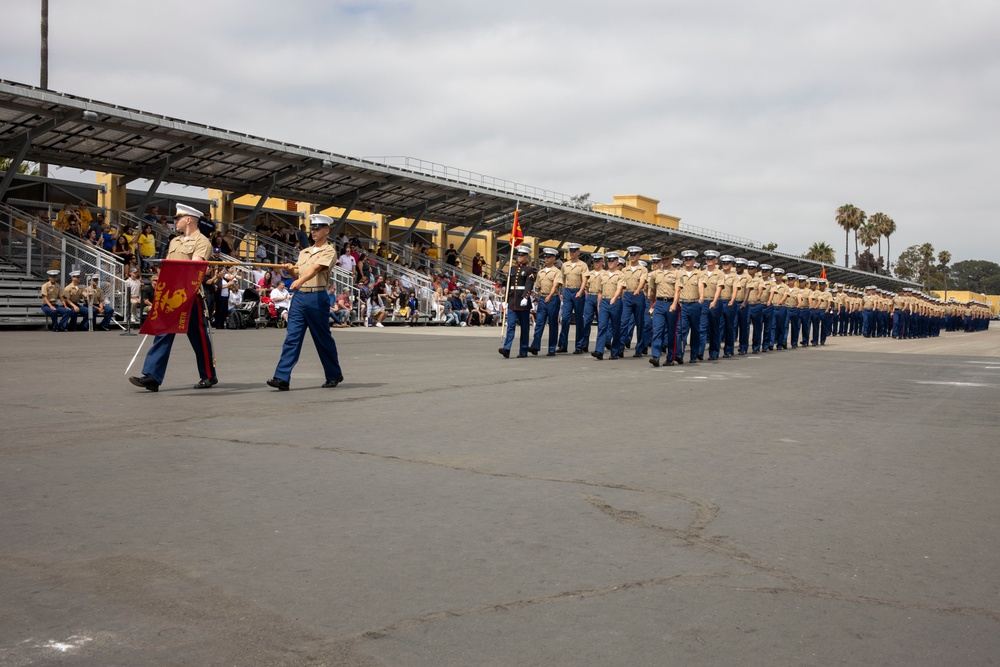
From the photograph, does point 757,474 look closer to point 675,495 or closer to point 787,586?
point 675,495

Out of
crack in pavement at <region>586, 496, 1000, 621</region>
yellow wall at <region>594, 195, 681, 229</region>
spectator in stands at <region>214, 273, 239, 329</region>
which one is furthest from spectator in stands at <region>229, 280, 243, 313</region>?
yellow wall at <region>594, 195, 681, 229</region>

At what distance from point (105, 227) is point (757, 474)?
25392mm

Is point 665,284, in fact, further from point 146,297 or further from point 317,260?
point 146,297

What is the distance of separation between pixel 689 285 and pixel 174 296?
1050cm

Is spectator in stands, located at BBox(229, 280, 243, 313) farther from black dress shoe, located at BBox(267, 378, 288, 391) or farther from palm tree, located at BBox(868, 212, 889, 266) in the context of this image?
palm tree, located at BBox(868, 212, 889, 266)

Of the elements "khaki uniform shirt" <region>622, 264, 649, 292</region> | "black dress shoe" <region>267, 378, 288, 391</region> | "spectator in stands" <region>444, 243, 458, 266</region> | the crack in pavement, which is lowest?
the crack in pavement

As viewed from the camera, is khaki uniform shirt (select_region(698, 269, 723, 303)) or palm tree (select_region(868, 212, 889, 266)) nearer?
khaki uniform shirt (select_region(698, 269, 723, 303))

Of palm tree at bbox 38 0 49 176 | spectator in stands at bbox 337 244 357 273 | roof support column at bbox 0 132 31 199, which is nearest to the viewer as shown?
roof support column at bbox 0 132 31 199

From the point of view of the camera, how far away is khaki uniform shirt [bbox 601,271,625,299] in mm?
19173

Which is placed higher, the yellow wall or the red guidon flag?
the yellow wall

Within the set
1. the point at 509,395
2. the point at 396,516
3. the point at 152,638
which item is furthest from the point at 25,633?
the point at 509,395

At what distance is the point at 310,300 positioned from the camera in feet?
36.1

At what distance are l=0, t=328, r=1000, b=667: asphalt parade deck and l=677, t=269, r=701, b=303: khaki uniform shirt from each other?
8422 mm

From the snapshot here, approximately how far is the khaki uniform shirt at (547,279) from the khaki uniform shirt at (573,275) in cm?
77
